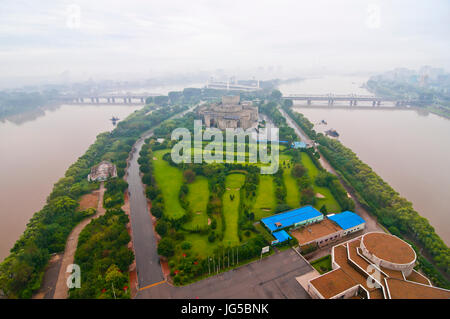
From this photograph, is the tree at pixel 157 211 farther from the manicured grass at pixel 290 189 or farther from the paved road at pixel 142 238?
the manicured grass at pixel 290 189

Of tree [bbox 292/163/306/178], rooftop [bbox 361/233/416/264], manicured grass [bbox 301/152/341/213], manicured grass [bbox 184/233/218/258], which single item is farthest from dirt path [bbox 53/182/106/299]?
manicured grass [bbox 301/152/341/213]

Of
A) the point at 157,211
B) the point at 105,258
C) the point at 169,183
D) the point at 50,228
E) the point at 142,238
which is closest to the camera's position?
the point at 105,258

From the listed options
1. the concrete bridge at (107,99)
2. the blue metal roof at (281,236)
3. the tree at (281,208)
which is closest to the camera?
the blue metal roof at (281,236)

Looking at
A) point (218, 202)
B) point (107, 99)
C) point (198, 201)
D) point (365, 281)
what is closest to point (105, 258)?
point (198, 201)

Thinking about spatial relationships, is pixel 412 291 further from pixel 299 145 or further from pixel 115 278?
pixel 299 145

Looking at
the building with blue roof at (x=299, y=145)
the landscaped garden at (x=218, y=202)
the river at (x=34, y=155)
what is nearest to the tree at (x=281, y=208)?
the landscaped garden at (x=218, y=202)

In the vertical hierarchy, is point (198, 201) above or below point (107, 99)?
below

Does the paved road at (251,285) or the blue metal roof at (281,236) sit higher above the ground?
the blue metal roof at (281,236)
